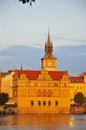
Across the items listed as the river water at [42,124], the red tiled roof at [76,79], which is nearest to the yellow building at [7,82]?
the red tiled roof at [76,79]

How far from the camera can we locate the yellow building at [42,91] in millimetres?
92812

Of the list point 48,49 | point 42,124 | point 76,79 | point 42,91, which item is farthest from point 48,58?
point 42,124

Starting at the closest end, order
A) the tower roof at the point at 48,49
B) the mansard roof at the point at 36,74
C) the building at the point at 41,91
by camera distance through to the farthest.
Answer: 1. the building at the point at 41,91
2. the mansard roof at the point at 36,74
3. the tower roof at the point at 48,49

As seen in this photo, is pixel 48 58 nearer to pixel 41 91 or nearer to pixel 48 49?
pixel 48 49

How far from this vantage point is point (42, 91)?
9475 centimetres

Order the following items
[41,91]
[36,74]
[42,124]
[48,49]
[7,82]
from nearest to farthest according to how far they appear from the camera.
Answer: [42,124]
[36,74]
[41,91]
[7,82]
[48,49]

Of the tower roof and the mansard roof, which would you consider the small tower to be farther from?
the mansard roof

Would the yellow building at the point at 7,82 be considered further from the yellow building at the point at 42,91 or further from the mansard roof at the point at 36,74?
the mansard roof at the point at 36,74

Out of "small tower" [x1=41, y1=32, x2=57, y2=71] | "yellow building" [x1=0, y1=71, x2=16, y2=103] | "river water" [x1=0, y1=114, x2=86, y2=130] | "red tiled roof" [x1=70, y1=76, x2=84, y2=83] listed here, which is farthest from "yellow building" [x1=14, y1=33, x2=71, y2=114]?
"red tiled roof" [x1=70, y1=76, x2=84, y2=83]

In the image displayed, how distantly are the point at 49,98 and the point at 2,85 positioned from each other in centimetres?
2011

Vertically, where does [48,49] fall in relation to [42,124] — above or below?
above

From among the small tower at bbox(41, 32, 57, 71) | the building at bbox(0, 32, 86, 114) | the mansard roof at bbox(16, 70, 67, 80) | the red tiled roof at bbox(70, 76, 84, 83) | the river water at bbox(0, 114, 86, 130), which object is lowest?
the river water at bbox(0, 114, 86, 130)

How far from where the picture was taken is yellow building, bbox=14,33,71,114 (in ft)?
305

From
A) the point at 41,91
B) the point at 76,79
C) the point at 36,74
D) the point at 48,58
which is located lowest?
the point at 41,91
